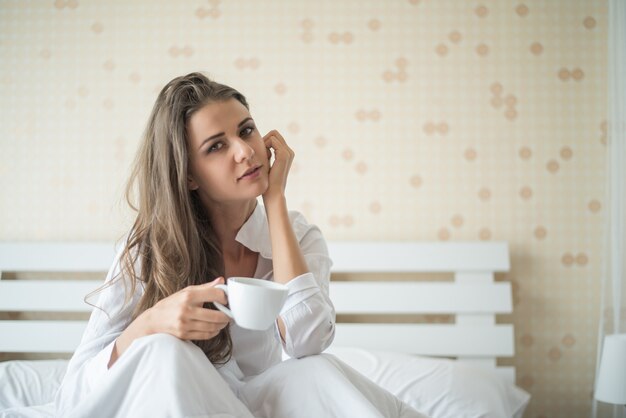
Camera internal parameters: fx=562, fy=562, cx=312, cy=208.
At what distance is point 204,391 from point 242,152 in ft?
1.76

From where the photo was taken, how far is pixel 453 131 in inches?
97.0

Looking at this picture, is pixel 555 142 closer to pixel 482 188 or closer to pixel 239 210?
pixel 482 188

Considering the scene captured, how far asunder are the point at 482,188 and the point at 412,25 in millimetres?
787

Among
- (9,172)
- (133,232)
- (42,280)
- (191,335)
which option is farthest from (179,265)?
(9,172)

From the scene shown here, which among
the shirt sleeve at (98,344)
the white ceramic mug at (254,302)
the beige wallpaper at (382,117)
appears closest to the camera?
the white ceramic mug at (254,302)

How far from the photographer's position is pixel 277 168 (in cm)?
140

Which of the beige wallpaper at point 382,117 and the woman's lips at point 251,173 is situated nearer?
the woman's lips at point 251,173

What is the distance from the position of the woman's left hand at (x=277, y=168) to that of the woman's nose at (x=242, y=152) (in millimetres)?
114

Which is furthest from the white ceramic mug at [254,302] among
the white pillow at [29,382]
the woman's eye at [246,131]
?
the white pillow at [29,382]

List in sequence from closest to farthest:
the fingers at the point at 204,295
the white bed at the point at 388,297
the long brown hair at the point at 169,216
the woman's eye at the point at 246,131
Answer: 1. the fingers at the point at 204,295
2. the long brown hair at the point at 169,216
3. the woman's eye at the point at 246,131
4. the white bed at the point at 388,297

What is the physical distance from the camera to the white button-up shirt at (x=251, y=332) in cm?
115

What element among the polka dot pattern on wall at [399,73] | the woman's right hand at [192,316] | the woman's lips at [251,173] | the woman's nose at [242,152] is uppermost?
the polka dot pattern on wall at [399,73]

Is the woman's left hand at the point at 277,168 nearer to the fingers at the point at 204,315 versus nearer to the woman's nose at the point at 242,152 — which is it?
the woman's nose at the point at 242,152

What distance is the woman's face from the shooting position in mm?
1298
